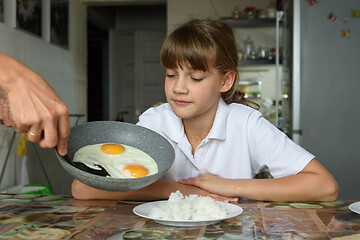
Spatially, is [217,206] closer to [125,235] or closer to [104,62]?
[125,235]

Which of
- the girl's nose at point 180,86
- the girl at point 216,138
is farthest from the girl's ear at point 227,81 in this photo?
the girl's nose at point 180,86

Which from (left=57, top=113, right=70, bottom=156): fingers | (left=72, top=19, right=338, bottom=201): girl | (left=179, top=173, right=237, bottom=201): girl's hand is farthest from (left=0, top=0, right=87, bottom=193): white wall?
(left=57, top=113, right=70, bottom=156): fingers

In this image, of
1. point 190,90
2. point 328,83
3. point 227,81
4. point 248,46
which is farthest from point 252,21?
point 190,90

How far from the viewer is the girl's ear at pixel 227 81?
1.47 m

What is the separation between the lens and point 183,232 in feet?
2.47

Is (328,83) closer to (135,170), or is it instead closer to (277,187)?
(277,187)

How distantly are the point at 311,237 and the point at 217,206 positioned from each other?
0.20 meters

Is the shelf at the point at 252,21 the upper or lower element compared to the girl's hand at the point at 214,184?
upper

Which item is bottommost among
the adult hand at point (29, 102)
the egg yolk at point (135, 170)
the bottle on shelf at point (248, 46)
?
the egg yolk at point (135, 170)

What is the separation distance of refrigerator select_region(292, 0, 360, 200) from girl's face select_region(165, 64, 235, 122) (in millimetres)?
1642

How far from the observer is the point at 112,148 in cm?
102

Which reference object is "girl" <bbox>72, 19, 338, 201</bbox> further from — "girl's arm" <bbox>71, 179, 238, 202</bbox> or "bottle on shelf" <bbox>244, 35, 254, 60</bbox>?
"bottle on shelf" <bbox>244, 35, 254, 60</bbox>

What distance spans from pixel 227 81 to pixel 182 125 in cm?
24

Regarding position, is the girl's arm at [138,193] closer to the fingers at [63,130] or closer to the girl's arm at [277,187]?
the girl's arm at [277,187]
